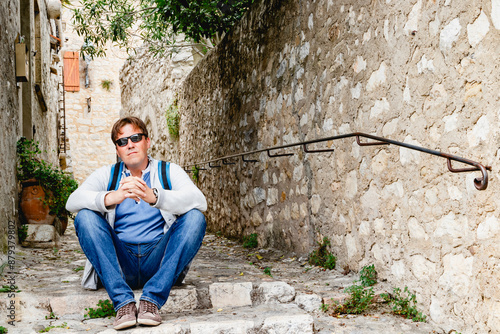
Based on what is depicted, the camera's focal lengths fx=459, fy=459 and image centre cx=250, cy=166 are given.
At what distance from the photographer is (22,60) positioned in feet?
14.6

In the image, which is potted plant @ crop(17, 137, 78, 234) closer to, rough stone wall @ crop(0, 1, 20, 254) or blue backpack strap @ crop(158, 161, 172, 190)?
rough stone wall @ crop(0, 1, 20, 254)

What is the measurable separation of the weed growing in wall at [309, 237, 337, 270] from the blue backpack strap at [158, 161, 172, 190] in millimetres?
1411

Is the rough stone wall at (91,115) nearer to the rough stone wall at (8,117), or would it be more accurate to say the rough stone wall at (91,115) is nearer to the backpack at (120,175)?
the rough stone wall at (8,117)

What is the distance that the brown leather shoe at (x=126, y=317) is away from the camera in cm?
214

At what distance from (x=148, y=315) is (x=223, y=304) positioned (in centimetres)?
65

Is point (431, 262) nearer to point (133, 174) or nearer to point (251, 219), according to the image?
point (133, 174)

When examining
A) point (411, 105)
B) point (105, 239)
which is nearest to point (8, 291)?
point (105, 239)

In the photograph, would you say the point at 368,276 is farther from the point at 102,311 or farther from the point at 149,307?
the point at 102,311

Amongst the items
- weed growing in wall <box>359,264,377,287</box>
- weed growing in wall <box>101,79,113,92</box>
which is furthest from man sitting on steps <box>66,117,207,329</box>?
weed growing in wall <box>101,79,113,92</box>

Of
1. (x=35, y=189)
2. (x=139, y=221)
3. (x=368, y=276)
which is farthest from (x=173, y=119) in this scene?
(x=368, y=276)

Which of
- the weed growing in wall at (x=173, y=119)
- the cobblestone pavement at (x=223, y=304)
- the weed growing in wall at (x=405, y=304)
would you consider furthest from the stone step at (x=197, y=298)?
the weed growing in wall at (x=173, y=119)

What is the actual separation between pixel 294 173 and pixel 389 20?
1638 mm

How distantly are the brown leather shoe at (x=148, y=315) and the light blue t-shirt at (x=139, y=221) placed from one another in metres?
0.41

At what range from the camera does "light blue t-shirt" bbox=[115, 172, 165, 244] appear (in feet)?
8.37
